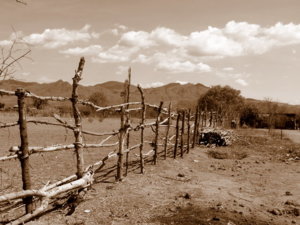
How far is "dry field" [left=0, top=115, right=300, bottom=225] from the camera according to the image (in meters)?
4.86

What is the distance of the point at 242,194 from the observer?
6.26 metres

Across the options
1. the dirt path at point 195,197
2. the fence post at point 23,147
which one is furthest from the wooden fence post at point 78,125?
the fence post at point 23,147

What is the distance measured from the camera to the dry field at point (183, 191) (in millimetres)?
4855

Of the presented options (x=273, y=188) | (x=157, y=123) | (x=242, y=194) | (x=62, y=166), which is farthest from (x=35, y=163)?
(x=273, y=188)

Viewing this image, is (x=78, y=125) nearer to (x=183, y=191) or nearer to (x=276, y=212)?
(x=183, y=191)

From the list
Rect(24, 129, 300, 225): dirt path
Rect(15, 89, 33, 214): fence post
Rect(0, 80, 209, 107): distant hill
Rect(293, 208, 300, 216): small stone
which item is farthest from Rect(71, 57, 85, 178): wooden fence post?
Rect(0, 80, 209, 107): distant hill

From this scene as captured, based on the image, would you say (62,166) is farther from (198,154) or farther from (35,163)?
(198,154)

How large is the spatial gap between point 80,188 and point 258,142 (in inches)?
483

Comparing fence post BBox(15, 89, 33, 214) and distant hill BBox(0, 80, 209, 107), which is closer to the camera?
fence post BBox(15, 89, 33, 214)

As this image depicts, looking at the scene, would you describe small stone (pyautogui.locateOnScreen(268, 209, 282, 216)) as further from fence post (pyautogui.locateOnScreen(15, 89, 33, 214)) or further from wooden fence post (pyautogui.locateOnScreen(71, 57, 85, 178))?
fence post (pyautogui.locateOnScreen(15, 89, 33, 214))

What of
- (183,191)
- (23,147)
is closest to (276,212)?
(183,191)

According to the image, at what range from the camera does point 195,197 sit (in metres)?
5.91

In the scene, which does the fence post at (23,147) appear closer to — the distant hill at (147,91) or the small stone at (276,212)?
the small stone at (276,212)

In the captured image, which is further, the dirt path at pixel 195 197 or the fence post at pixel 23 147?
the dirt path at pixel 195 197
